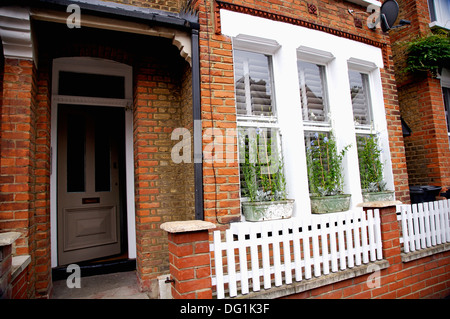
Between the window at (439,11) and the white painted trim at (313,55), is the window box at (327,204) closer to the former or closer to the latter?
the white painted trim at (313,55)

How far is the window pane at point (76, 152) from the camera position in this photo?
14.2ft

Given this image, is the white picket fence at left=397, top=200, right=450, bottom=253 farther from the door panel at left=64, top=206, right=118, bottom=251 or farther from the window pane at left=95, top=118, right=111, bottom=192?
the window pane at left=95, top=118, right=111, bottom=192

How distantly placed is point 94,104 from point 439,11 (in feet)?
24.3

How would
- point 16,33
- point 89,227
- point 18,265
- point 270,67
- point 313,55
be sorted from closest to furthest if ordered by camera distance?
point 18,265 → point 16,33 → point 270,67 → point 313,55 → point 89,227

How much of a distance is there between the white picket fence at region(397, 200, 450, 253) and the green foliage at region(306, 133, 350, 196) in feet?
2.72

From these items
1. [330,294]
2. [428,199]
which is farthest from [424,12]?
[330,294]

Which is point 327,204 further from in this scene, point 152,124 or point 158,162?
point 152,124

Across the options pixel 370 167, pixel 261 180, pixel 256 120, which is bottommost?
pixel 261 180

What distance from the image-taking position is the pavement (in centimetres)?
325

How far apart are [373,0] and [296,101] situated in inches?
99.5

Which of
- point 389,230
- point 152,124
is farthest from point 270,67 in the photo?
point 389,230

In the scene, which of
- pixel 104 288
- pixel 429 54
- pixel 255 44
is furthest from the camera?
pixel 429 54

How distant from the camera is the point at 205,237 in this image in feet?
7.36

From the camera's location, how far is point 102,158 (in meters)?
4.66
